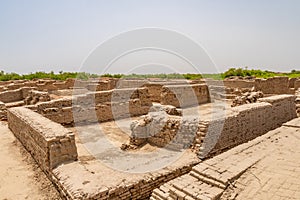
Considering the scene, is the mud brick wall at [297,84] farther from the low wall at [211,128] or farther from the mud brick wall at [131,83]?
the mud brick wall at [131,83]

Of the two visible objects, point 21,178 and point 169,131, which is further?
point 169,131

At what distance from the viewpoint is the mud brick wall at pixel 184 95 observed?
51.0ft

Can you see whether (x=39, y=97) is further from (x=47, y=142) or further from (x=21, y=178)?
(x=47, y=142)

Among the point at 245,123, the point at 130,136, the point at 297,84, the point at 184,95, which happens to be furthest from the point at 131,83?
the point at 245,123

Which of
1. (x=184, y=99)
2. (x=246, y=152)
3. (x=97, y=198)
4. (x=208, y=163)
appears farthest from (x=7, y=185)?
(x=184, y=99)

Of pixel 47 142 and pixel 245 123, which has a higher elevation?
pixel 245 123

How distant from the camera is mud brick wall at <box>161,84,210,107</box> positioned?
1554 cm

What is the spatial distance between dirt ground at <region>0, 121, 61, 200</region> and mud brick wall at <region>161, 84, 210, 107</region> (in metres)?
8.79

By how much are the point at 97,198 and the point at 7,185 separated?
2.94 metres

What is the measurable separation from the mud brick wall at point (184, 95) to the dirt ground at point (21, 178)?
8.79 m

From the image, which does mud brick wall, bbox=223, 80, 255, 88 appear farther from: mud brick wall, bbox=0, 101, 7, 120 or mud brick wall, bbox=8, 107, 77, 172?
mud brick wall, bbox=0, 101, 7, 120

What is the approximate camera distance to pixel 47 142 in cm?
611

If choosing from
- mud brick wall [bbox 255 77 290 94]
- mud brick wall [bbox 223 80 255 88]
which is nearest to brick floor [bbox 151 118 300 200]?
mud brick wall [bbox 255 77 290 94]

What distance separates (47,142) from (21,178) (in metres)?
→ 1.40
